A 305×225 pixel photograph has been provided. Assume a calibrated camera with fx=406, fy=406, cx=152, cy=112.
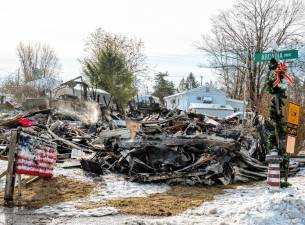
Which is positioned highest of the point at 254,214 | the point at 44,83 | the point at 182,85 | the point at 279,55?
the point at 182,85

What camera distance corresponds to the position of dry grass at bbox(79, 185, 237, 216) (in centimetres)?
743

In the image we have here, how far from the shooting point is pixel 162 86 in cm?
8356

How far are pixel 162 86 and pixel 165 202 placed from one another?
248 feet

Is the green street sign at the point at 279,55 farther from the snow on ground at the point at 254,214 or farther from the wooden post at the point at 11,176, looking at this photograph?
the wooden post at the point at 11,176

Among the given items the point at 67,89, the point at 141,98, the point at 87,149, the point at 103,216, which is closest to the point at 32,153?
the point at 103,216

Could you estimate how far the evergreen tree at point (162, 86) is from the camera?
82.0 metres

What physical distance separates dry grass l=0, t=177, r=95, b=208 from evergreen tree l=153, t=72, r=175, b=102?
236ft

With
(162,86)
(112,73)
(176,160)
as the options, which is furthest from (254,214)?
(162,86)

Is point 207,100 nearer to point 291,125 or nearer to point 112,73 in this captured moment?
point 112,73

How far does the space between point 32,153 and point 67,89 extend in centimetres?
3082

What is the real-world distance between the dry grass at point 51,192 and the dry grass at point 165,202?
87cm

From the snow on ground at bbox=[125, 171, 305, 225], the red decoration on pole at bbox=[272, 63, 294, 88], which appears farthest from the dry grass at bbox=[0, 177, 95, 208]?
the red decoration on pole at bbox=[272, 63, 294, 88]

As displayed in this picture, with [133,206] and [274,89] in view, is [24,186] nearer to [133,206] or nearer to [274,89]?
[133,206]

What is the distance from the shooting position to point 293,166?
1343 cm
